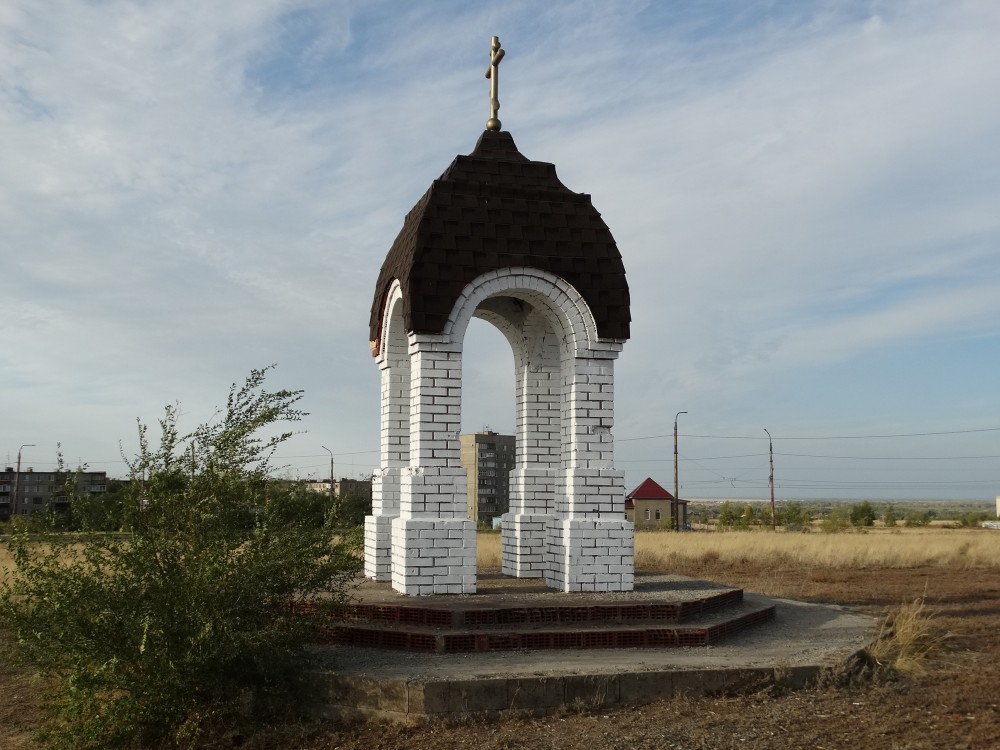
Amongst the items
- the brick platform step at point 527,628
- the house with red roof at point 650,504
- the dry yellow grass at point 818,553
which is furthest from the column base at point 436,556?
the house with red roof at point 650,504

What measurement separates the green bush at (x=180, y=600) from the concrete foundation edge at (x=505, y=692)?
0.51 m

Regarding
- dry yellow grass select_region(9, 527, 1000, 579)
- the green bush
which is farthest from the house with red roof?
the green bush

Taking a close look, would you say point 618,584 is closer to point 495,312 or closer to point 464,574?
point 464,574

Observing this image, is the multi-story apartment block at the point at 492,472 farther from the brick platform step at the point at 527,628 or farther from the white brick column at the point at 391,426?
the brick platform step at the point at 527,628

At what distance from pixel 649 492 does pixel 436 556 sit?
61.4 m

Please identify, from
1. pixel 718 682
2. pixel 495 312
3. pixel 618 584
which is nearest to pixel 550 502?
pixel 618 584

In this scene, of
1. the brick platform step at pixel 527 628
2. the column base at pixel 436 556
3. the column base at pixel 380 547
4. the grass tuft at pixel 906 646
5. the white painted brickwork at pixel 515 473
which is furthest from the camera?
the column base at pixel 380 547

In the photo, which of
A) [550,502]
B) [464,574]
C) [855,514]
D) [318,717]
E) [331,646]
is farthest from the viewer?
[855,514]

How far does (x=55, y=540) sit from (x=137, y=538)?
2.18 feet

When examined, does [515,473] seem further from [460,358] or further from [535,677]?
[535,677]

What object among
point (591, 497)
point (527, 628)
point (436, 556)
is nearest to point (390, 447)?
point (436, 556)

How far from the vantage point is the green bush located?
273 inches

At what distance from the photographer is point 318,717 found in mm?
7312

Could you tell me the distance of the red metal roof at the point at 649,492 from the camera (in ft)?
228
